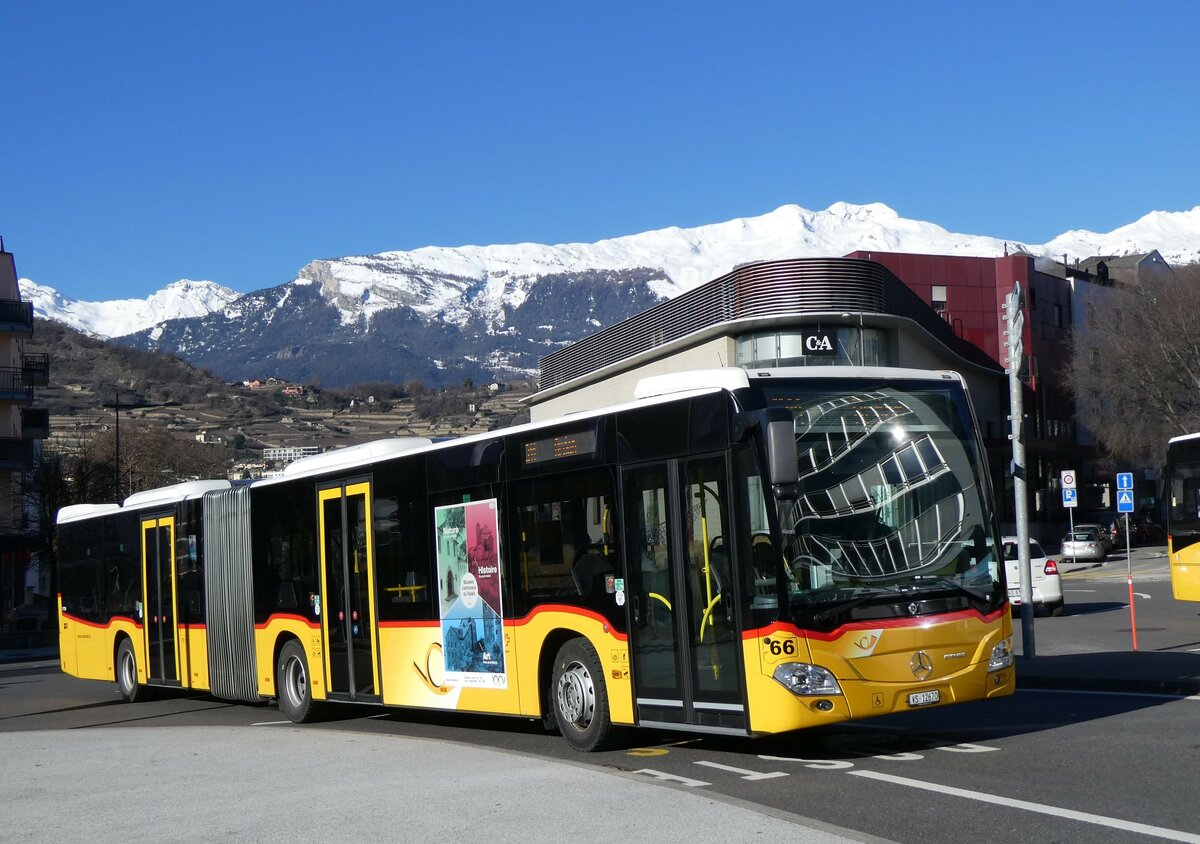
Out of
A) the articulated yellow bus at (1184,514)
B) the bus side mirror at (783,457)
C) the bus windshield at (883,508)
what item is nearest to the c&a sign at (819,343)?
the articulated yellow bus at (1184,514)

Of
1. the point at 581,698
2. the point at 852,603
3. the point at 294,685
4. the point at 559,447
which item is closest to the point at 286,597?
the point at 294,685

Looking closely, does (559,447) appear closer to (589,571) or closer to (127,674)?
(589,571)

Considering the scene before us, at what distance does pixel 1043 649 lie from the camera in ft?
67.8

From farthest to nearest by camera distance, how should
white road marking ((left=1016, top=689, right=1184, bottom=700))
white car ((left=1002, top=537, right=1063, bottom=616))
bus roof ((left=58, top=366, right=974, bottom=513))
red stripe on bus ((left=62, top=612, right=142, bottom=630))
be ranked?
1. white car ((left=1002, top=537, right=1063, bottom=616))
2. red stripe on bus ((left=62, top=612, right=142, bottom=630))
3. white road marking ((left=1016, top=689, right=1184, bottom=700))
4. bus roof ((left=58, top=366, right=974, bottom=513))

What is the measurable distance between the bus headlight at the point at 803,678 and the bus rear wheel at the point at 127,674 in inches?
569

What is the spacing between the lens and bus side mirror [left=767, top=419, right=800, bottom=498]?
9.86m

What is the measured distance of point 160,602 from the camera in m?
20.9

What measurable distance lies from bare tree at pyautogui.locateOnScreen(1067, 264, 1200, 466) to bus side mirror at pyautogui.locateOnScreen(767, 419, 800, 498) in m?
60.2

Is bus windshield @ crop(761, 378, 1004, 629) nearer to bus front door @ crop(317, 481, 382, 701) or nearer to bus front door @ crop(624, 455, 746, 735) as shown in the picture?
bus front door @ crop(624, 455, 746, 735)

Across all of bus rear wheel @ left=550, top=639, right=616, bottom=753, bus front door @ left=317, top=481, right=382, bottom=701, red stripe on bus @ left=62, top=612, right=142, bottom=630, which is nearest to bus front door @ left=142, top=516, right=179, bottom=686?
red stripe on bus @ left=62, top=612, right=142, bottom=630

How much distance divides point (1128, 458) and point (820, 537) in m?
64.8

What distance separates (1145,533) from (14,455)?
57034 millimetres

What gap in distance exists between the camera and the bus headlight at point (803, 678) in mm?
10133

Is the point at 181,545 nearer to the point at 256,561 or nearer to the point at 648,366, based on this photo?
the point at 256,561
